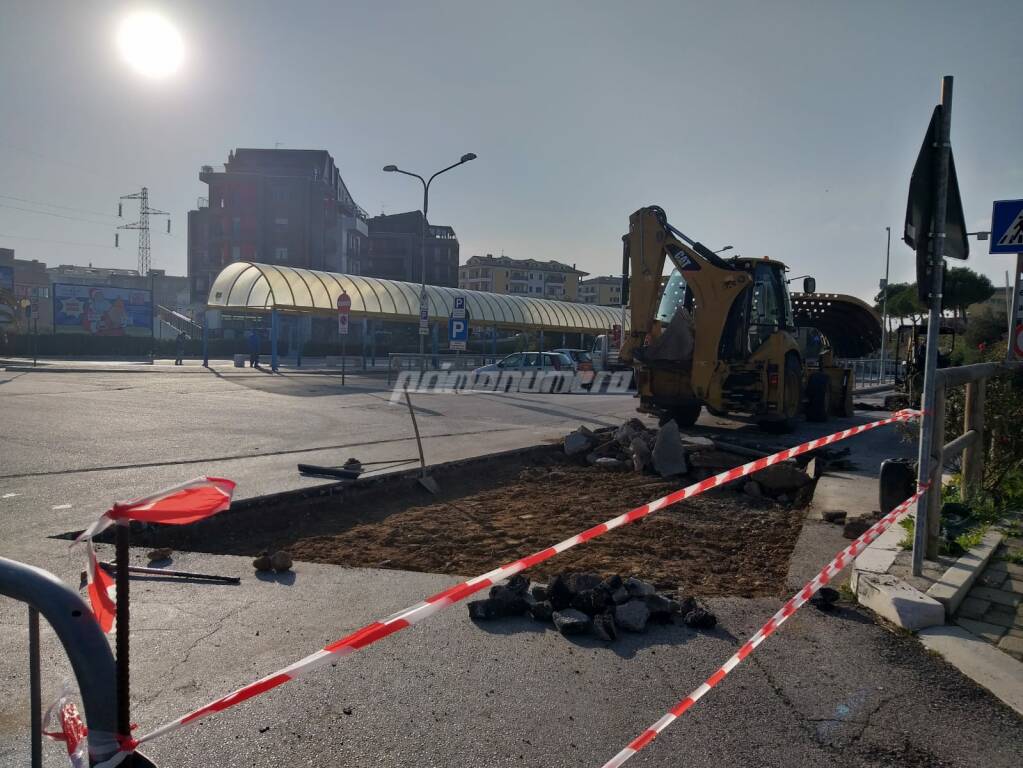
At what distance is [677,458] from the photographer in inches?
354

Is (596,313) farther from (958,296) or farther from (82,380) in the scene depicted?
(82,380)

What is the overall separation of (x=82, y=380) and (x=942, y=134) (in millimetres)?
23072

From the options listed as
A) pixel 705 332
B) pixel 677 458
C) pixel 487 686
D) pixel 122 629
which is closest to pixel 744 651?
pixel 487 686

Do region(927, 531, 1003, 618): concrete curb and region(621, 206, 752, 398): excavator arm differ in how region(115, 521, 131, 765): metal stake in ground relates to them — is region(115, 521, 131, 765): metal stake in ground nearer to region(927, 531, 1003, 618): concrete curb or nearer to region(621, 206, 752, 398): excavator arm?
region(927, 531, 1003, 618): concrete curb

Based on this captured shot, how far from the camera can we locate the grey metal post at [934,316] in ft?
13.8

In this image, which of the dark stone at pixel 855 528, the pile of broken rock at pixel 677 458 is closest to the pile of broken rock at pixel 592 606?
the dark stone at pixel 855 528

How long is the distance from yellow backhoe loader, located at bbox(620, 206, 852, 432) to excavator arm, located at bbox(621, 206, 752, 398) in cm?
2

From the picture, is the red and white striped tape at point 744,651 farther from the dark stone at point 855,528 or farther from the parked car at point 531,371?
the parked car at point 531,371

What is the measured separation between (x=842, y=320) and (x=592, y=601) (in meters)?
15.6

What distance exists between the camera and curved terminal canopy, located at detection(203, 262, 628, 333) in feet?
113

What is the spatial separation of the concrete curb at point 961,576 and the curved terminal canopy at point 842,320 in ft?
40.3

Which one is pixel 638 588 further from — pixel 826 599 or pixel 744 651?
pixel 826 599

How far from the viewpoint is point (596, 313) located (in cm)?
5953

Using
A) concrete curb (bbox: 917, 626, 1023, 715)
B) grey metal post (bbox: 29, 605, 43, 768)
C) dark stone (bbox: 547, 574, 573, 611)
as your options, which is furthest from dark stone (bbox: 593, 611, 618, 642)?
grey metal post (bbox: 29, 605, 43, 768)
